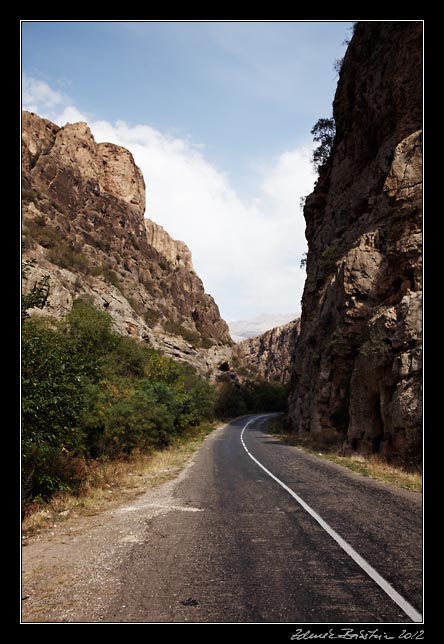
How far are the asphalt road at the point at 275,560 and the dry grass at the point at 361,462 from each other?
5.18ft

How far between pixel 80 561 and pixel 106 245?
235ft

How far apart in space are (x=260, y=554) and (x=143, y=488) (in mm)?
7171

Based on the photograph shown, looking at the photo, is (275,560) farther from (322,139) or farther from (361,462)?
(322,139)

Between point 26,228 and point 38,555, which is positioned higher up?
point 26,228

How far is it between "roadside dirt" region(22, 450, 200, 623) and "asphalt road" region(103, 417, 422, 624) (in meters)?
0.21

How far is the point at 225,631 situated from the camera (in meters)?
3.32

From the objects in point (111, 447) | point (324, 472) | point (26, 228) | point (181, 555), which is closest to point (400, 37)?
point (324, 472)

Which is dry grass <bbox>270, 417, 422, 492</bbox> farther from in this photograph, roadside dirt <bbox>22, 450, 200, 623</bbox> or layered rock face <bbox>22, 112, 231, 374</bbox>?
layered rock face <bbox>22, 112, 231, 374</bbox>

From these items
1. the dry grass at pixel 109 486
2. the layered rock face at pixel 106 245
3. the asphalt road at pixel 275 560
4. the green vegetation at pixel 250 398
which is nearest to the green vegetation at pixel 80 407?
the dry grass at pixel 109 486

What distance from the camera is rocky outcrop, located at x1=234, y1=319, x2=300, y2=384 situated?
137 m

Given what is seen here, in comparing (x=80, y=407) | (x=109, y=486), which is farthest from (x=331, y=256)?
(x=80, y=407)

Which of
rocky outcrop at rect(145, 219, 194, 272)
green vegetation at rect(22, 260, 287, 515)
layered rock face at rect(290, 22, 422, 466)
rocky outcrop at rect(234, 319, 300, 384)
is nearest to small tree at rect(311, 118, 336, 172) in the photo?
layered rock face at rect(290, 22, 422, 466)

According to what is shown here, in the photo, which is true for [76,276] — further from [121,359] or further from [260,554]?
[260,554]

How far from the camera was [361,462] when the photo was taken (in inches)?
625
